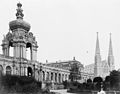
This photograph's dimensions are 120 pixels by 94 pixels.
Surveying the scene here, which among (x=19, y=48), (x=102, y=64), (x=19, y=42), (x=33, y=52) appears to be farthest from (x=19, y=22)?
(x=102, y=64)

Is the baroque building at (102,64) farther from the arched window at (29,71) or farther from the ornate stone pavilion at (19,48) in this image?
the ornate stone pavilion at (19,48)

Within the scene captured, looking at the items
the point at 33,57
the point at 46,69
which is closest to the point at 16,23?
the point at 33,57

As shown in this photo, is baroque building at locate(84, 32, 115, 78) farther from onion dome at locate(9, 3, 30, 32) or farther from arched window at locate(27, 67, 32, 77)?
onion dome at locate(9, 3, 30, 32)

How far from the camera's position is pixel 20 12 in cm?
7706

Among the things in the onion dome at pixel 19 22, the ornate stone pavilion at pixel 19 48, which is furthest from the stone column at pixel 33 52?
the onion dome at pixel 19 22

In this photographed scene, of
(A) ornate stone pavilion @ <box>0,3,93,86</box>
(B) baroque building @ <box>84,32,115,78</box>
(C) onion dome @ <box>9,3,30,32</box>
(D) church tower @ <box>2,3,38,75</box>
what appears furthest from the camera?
(B) baroque building @ <box>84,32,115,78</box>

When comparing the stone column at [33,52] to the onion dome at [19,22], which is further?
the stone column at [33,52]

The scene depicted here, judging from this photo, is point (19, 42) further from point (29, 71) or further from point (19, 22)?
point (29, 71)

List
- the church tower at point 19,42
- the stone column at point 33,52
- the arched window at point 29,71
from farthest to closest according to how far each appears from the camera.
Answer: the arched window at point 29,71 < the stone column at point 33,52 < the church tower at point 19,42

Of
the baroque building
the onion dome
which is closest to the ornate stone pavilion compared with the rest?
the onion dome

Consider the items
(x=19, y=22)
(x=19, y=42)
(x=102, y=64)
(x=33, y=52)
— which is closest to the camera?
(x=19, y=42)

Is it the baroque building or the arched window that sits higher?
the baroque building

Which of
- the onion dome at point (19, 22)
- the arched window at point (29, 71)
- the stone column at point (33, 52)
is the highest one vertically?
the onion dome at point (19, 22)

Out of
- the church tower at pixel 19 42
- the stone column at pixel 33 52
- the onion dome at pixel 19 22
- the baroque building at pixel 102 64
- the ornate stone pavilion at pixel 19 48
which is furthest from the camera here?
the baroque building at pixel 102 64
